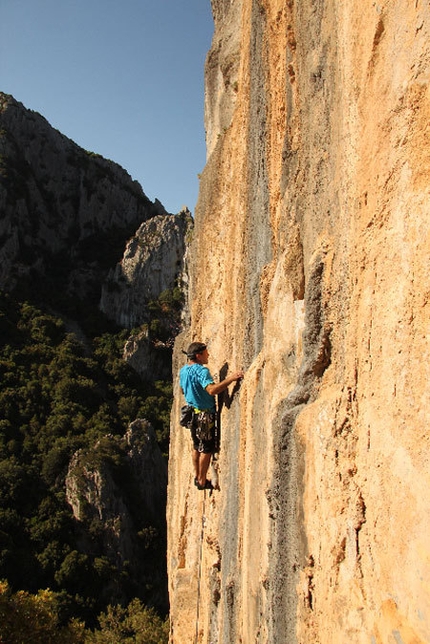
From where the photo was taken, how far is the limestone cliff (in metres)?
2.09

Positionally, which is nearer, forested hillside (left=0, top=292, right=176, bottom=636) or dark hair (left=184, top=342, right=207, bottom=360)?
dark hair (left=184, top=342, right=207, bottom=360)

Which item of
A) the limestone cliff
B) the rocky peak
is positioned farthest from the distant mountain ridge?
the limestone cliff

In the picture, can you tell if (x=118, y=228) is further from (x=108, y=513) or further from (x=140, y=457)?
(x=108, y=513)

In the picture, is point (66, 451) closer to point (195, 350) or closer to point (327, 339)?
point (195, 350)

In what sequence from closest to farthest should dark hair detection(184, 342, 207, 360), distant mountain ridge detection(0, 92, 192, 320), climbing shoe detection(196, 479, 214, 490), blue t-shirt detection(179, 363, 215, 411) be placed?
1. blue t-shirt detection(179, 363, 215, 411)
2. dark hair detection(184, 342, 207, 360)
3. climbing shoe detection(196, 479, 214, 490)
4. distant mountain ridge detection(0, 92, 192, 320)

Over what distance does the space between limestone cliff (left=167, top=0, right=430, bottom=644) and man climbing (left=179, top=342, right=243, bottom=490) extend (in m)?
0.16

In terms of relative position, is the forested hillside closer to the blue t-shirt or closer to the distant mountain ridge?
the distant mountain ridge

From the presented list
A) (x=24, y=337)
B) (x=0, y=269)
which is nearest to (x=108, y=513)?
(x=24, y=337)

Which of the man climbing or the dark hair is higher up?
the dark hair

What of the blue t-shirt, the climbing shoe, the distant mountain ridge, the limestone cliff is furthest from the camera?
the distant mountain ridge

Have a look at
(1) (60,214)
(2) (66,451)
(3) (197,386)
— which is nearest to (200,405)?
(3) (197,386)

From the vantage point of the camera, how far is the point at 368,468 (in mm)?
2365

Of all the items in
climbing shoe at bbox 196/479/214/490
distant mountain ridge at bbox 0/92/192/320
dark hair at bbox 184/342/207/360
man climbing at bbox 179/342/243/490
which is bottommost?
climbing shoe at bbox 196/479/214/490

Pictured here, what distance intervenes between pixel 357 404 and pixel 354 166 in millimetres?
1122
